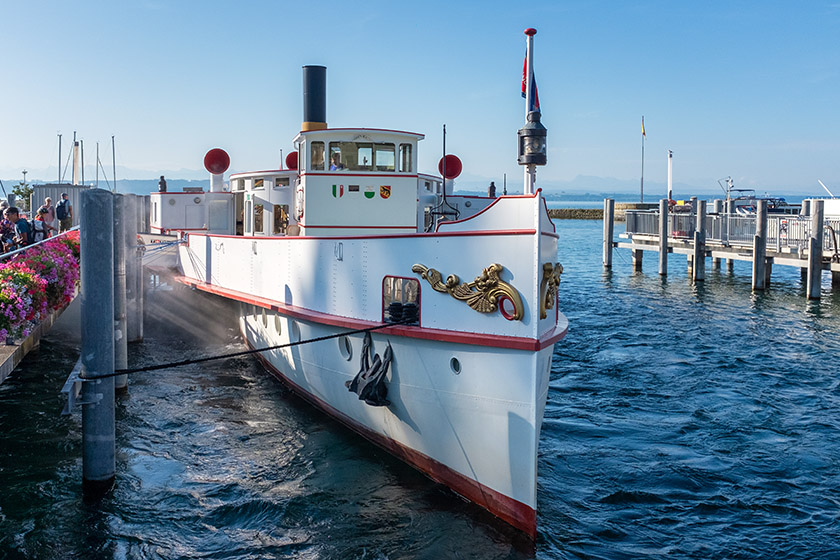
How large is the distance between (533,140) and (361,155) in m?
5.42

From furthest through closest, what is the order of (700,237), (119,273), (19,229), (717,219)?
1. (717,219)
2. (700,237)
3. (19,229)
4. (119,273)

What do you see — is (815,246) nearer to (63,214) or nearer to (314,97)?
(314,97)

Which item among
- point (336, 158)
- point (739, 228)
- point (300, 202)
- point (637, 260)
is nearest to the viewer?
point (336, 158)

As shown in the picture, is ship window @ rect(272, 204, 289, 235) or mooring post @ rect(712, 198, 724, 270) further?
mooring post @ rect(712, 198, 724, 270)

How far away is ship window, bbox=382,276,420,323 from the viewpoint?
10.0 meters

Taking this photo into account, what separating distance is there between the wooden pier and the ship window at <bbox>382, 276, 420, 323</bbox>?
20320 millimetres

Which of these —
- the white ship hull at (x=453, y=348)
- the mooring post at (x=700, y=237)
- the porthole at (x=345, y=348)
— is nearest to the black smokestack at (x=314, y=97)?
the white ship hull at (x=453, y=348)

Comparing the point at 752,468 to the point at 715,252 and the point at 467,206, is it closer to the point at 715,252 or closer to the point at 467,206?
the point at 467,206

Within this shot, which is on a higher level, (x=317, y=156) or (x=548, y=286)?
(x=317, y=156)

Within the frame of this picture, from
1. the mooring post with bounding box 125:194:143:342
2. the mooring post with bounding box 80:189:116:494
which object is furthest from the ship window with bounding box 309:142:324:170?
the mooring post with bounding box 80:189:116:494

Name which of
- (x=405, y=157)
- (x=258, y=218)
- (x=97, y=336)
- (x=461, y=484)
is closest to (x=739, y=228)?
(x=405, y=157)

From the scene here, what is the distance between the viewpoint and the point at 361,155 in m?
14.0

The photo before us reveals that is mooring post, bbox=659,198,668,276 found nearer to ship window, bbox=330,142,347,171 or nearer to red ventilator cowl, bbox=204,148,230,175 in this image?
red ventilator cowl, bbox=204,148,230,175

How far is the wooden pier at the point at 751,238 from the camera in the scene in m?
27.0
